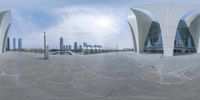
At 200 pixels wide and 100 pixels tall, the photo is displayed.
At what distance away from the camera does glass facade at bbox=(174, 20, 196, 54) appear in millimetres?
50562

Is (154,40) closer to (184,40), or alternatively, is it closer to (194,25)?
(184,40)

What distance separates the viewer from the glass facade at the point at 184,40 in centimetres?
5056

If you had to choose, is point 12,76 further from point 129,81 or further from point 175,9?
point 175,9

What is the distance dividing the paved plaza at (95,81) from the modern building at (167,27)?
24275 millimetres

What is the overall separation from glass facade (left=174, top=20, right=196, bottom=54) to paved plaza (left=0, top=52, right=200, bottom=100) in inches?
1276

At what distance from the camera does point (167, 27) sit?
42.9 meters

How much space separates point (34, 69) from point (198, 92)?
26.7 ft

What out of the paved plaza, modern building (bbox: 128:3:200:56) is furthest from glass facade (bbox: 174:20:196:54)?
the paved plaza

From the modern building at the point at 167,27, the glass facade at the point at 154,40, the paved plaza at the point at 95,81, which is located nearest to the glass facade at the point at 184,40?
the modern building at the point at 167,27

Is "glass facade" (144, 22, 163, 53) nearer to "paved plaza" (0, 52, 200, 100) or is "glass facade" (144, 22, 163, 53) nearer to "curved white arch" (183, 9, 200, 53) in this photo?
"curved white arch" (183, 9, 200, 53)

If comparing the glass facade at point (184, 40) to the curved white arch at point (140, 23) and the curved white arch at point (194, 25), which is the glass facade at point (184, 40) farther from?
the curved white arch at point (140, 23)

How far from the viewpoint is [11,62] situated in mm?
18656

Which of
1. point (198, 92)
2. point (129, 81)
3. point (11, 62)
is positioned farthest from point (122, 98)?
point (11, 62)

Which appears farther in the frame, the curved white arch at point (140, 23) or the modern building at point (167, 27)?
the curved white arch at point (140, 23)
